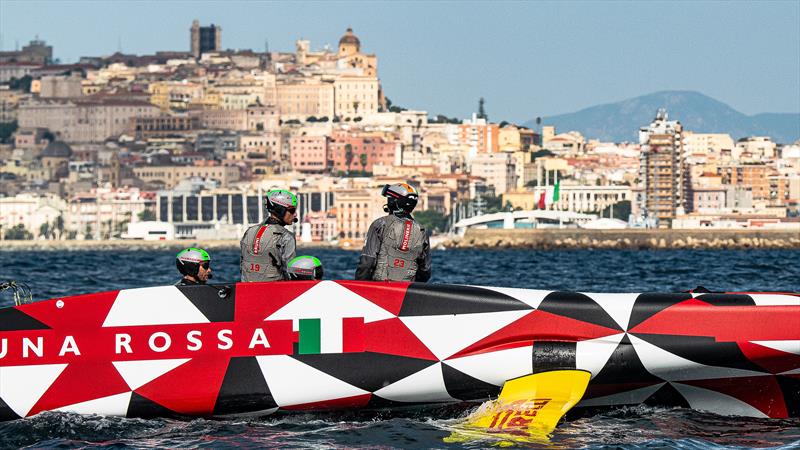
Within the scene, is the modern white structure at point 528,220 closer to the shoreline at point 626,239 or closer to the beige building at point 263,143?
the shoreline at point 626,239

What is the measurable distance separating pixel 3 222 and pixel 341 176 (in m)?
37.2

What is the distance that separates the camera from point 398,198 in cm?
896

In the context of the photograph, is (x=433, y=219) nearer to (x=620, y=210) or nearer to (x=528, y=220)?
(x=528, y=220)

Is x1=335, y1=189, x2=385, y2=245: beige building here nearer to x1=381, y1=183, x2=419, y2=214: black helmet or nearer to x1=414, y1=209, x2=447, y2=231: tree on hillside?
x1=414, y1=209, x2=447, y2=231: tree on hillside

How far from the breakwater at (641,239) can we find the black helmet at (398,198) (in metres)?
97.4

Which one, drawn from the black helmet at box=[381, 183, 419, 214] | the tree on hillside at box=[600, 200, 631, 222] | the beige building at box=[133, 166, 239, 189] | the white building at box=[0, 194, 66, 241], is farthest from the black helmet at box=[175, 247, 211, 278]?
the beige building at box=[133, 166, 239, 189]

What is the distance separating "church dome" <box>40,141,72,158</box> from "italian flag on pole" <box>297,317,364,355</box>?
178330 millimetres

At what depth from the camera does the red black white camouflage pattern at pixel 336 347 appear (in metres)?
8.43

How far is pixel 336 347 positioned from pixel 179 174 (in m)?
164

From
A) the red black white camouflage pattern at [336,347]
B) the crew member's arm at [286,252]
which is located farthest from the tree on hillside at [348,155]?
the red black white camouflage pattern at [336,347]

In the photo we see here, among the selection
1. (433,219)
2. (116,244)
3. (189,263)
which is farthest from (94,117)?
(189,263)

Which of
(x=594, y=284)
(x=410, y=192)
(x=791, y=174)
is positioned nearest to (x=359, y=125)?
(x=791, y=174)

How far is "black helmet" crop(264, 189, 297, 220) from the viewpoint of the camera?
29.1 feet

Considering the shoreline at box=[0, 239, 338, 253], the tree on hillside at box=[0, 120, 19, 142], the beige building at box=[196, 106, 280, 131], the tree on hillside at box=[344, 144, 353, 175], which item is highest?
the beige building at box=[196, 106, 280, 131]
